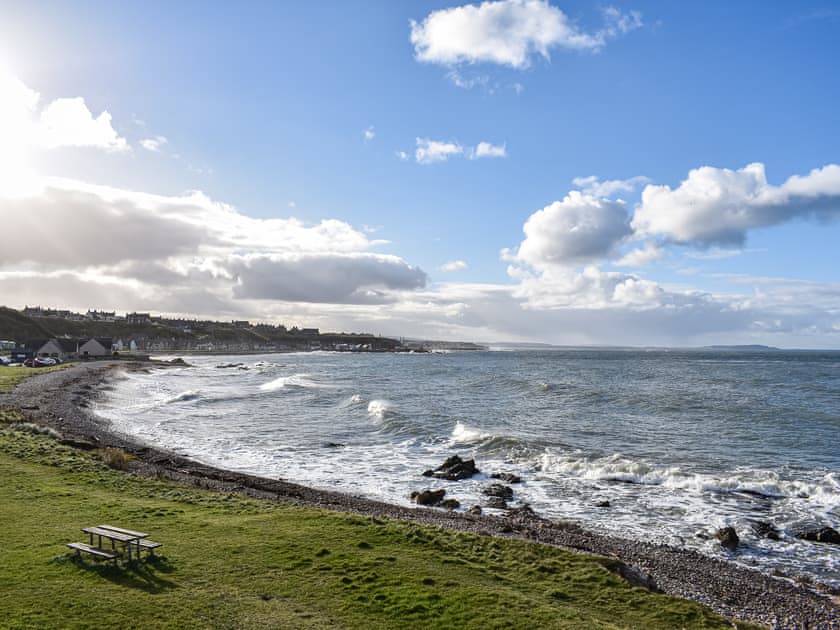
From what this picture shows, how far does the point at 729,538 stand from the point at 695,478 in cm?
835

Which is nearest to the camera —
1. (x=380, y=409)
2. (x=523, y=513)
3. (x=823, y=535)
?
(x=823, y=535)

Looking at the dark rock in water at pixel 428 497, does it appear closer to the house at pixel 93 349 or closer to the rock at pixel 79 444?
the rock at pixel 79 444

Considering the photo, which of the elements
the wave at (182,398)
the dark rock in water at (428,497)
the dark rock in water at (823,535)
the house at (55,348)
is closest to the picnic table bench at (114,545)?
the dark rock in water at (428,497)

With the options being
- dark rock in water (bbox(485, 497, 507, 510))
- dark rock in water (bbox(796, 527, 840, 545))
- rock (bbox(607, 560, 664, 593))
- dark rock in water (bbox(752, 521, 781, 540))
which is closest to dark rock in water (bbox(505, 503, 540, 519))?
dark rock in water (bbox(485, 497, 507, 510))

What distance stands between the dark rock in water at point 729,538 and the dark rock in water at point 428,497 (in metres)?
9.67

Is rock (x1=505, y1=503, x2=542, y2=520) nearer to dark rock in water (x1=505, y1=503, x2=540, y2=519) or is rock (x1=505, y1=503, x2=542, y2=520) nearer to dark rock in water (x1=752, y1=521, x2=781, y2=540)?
dark rock in water (x1=505, y1=503, x2=540, y2=519)

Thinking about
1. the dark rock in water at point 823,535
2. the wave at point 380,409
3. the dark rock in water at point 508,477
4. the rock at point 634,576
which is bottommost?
the wave at point 380,409

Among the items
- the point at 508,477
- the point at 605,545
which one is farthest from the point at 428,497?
the point at 605,545

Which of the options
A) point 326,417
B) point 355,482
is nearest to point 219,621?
point 355,482

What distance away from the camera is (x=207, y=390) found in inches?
2591

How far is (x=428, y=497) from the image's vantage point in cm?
2172

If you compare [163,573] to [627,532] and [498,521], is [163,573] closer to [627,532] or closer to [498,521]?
[498,521]

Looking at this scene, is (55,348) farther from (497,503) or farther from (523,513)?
(523,513)

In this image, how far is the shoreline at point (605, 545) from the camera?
12688 millimetres
